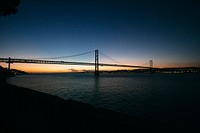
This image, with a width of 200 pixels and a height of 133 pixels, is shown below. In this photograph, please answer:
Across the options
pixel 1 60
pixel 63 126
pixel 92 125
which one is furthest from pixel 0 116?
pixel 1 60

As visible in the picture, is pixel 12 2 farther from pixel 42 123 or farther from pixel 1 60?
pixel 1 60

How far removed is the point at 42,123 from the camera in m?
4.57

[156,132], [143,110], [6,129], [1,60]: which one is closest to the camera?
[6,129]

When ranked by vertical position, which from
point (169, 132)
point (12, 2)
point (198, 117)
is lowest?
point (198, 117)

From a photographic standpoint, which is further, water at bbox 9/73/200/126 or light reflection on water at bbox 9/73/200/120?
light reflection on water at bbox 9/73/200/120

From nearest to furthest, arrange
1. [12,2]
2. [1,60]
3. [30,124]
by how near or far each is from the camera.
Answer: [30,124] < [12,2] < [1,60]

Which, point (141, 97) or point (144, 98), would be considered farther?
point (141, 97)

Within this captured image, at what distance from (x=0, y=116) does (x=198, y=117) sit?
445 inches

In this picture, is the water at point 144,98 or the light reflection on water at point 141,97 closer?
the water at point 144,98

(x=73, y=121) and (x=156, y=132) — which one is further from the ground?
(x=73, y=121)

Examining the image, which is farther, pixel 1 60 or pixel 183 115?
pixel 1 60

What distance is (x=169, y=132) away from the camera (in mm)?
4992

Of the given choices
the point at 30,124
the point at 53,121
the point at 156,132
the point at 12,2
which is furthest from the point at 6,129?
the point at 12,2

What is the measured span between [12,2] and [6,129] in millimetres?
5842
